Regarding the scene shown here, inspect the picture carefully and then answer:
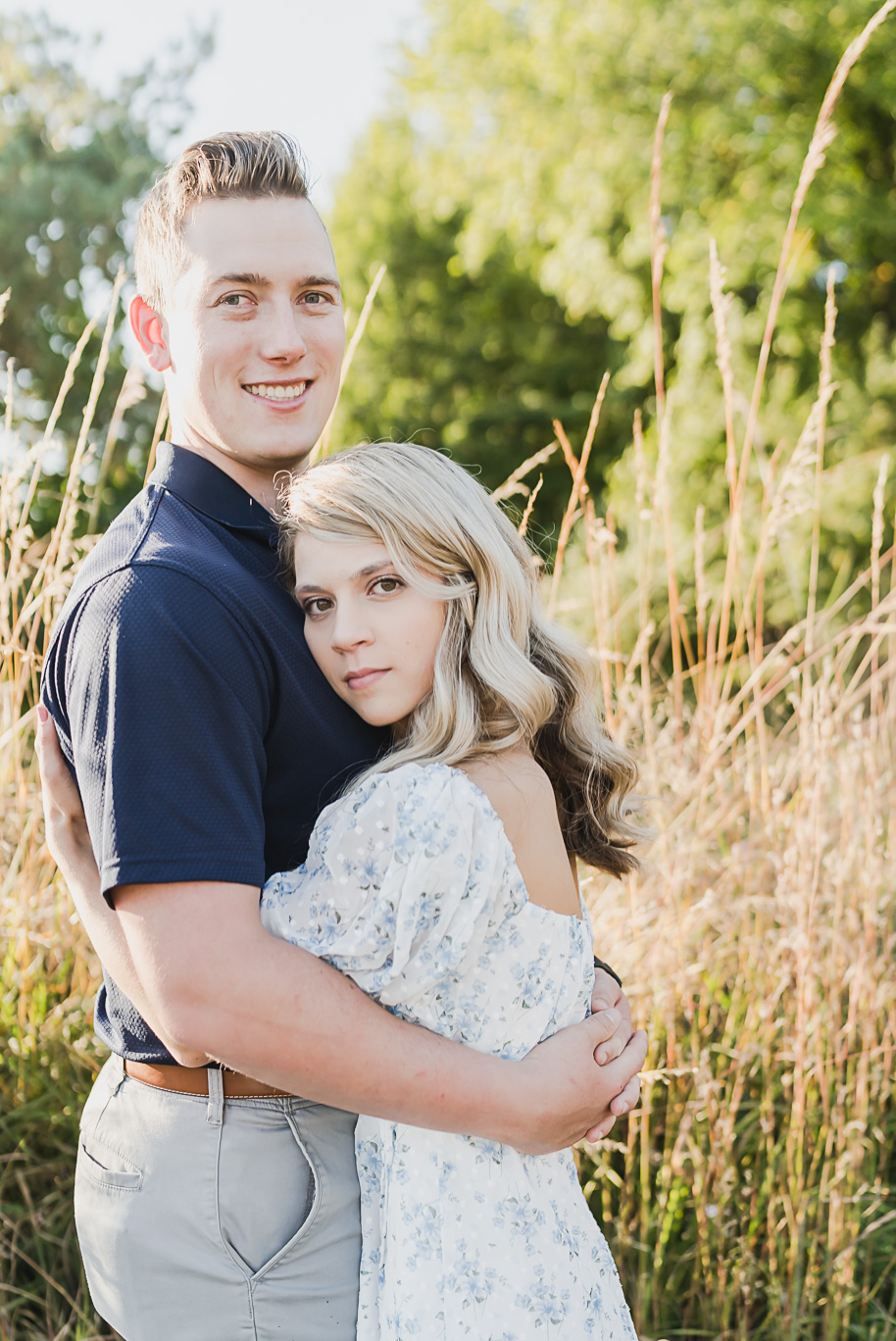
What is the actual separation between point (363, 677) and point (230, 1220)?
65 centimetres

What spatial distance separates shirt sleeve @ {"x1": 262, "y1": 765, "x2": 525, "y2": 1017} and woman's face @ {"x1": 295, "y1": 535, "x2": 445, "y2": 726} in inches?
7.2

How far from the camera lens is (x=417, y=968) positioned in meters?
1.23

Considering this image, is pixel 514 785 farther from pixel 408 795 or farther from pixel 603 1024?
pixel 603 1024

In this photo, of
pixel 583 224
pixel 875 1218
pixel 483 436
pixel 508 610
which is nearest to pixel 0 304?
pixel 508 610

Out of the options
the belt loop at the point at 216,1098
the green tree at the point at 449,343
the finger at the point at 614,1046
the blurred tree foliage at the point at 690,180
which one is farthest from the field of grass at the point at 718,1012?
the green tree at the point at 449,343

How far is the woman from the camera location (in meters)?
1.23

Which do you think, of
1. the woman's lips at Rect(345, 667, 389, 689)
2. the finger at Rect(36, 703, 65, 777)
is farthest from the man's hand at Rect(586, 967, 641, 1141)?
the finger at Rect(36, 703, 65, 777)

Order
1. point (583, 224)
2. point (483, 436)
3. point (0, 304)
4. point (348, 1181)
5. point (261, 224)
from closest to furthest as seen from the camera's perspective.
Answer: point (348, 1181), point (261, 224), point (0, 304), point (583, 224), point (483, 436)

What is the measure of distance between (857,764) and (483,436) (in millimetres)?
15261

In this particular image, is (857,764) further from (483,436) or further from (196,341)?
(483,436)

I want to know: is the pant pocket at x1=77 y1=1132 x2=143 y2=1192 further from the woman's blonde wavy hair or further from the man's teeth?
the man's teeth

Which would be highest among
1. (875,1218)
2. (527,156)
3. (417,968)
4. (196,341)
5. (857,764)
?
(527,156)

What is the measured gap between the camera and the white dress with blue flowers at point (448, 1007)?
122cm

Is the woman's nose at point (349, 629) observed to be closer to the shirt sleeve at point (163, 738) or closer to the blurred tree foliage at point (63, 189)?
the shirt sleeve at point (163, 738)
